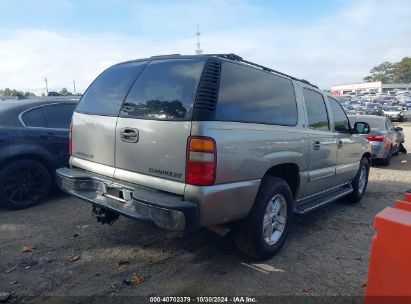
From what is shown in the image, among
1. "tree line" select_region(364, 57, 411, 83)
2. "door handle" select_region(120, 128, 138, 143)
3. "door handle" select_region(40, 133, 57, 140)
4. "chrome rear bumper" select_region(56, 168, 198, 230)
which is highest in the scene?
"tree line" select_region(364, 57, 411, 83)

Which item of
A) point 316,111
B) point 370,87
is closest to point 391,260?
point 316,111

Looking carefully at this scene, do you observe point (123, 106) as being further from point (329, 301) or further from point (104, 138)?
point (329, 301)

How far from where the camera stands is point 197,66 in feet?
10.4

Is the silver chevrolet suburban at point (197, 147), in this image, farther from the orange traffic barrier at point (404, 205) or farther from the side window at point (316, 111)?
the orange traffic barrier at point (404, 205)

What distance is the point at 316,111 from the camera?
479 centimetres

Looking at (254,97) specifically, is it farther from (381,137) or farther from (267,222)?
(381,137)

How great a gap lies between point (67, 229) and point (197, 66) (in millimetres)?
2781

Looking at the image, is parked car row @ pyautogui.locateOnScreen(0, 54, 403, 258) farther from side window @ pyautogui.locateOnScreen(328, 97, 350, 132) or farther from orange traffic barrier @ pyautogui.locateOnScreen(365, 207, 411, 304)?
orange traffic barrier @ pyautogui.locateOnScreen(365, 207, 411, 304)

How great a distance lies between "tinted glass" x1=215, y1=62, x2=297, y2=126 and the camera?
3.17 metres

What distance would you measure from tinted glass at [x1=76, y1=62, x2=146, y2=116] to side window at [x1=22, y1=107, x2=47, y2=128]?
173cm

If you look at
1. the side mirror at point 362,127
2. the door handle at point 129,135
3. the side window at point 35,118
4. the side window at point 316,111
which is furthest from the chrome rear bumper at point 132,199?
the side mirror at point 362,127

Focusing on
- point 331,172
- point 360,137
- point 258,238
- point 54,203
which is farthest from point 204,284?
point 360,137

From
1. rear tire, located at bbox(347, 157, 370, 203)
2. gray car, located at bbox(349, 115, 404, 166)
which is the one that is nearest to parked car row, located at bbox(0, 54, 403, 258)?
rear tire, located at bbox(347, 157, 370, 203)

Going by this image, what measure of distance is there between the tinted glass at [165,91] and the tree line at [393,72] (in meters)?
136
